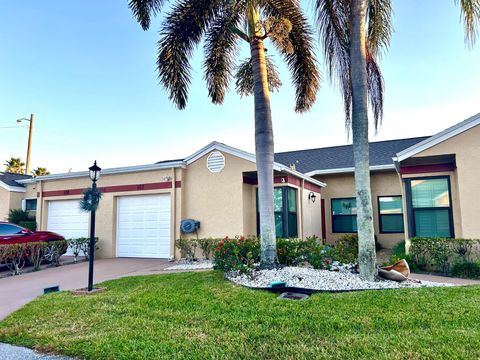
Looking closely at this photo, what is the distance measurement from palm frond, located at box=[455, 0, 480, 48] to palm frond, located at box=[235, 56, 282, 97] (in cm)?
570

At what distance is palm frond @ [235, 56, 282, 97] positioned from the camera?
11.1 metres

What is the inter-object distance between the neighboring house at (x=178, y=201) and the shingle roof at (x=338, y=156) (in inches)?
108

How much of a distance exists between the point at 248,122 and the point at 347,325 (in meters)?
10.3

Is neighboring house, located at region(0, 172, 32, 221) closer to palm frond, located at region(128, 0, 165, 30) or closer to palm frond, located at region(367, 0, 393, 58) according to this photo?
palm frond, located at region(128, 0, 165, 30)

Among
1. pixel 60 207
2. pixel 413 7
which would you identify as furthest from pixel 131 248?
pixel 413 7

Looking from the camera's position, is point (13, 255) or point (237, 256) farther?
point (13, 255)

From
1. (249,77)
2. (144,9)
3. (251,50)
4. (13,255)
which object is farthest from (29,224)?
(251,50)

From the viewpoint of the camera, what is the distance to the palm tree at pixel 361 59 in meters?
6.91

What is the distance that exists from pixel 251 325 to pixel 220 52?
827cm

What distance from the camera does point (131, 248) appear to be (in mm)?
13797

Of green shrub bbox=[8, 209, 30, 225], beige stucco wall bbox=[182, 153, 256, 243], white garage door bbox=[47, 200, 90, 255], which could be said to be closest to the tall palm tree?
beige stucco wall bbox=[182, 153, 256, 243]

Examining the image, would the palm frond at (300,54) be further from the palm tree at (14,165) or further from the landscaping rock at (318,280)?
the palm tree at (14,165)

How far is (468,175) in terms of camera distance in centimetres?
970

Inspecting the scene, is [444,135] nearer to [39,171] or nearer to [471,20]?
[471,20]
